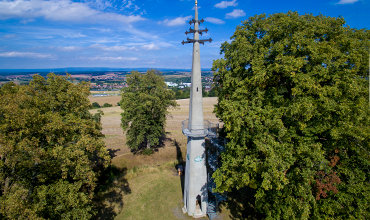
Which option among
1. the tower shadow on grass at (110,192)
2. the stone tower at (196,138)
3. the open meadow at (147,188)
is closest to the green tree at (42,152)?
the tower shadow on grass at (110,192)

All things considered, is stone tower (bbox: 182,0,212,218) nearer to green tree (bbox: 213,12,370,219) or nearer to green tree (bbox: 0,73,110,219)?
green tree (bbox: 213,12,370,219)

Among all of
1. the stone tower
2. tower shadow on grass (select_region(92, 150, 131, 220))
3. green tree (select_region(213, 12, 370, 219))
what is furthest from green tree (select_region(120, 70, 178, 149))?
green tree (select_region(213, 12, 370, 219))

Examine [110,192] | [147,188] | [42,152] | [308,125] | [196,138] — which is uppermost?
[308,125]

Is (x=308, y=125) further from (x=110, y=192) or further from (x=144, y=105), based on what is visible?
(x=110, y=192)

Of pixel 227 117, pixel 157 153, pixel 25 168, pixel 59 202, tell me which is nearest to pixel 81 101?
pixel 25 168

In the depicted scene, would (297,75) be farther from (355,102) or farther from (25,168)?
(25,168)

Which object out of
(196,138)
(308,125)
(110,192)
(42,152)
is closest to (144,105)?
(110,192)
